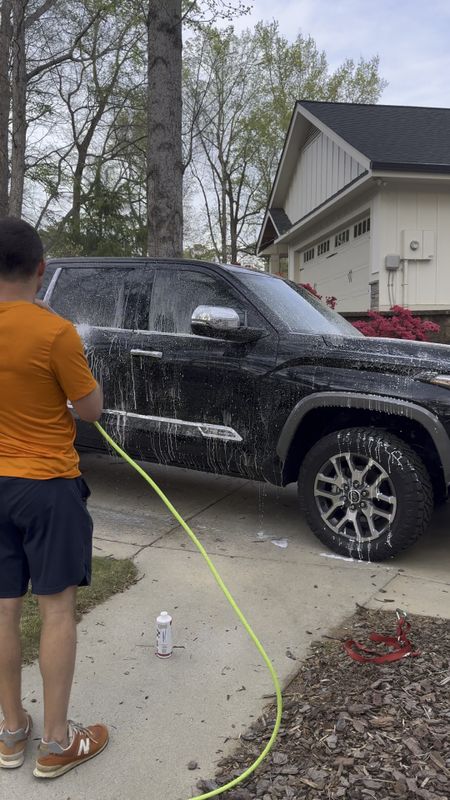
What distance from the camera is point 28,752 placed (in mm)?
2312

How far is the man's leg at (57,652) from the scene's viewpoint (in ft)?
6.87

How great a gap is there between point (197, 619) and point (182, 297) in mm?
2483

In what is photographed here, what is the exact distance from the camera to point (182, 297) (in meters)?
4.97

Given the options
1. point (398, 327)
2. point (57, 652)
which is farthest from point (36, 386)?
point (398, 327)

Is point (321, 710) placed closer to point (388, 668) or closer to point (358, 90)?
point (388, 668)

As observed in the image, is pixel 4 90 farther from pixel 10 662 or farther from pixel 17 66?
pixel 10 662

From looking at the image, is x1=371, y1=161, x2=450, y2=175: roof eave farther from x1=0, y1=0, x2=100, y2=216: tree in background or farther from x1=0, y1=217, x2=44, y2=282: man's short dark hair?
x1=0, y1=217, x2=44, y2=282: man's short dark hair

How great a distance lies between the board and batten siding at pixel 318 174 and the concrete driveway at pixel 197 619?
9.91 metres

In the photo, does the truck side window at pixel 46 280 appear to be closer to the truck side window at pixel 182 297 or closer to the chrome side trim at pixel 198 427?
the truck side window at pixel 182 297

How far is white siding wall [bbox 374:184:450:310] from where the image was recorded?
11977 millimetres

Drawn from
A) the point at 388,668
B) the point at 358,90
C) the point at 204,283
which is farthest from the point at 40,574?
the point at 358,90

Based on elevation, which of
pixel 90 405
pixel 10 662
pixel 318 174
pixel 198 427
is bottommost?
pixel 10 662


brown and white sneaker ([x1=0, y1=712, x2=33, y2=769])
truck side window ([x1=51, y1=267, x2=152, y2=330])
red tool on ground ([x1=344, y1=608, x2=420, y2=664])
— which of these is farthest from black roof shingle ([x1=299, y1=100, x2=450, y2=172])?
brown and white sneaker ([x1=0, y1=712, x2=33, y2=769])

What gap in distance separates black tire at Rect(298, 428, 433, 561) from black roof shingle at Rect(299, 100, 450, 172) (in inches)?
327
